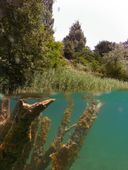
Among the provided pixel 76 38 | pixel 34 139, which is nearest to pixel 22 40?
pixel 34 139

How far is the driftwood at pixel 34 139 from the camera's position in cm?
160

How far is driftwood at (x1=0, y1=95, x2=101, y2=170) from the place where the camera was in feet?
5.26

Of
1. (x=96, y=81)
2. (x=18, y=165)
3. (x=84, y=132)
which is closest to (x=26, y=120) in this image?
(x=18, y=165)

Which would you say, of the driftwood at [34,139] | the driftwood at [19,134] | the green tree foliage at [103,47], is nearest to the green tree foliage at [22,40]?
the driftwood at [34,139]

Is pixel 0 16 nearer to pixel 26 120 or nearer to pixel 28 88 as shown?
pixel 28 88

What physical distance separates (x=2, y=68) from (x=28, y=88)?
2555 mm

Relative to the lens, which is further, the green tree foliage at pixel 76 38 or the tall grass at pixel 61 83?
the green tree foliage at pixel 76 38

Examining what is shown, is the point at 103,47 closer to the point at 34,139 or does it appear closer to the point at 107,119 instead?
the point at 107,119

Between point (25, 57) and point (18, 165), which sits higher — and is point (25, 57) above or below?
above

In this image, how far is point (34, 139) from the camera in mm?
2990

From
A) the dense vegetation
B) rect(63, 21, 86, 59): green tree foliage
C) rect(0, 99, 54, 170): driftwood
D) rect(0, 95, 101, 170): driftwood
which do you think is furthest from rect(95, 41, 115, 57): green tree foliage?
rect(0, 99, 54, 170): driftwood

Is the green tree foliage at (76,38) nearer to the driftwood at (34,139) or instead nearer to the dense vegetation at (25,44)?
the dense vegetation at (25,44)

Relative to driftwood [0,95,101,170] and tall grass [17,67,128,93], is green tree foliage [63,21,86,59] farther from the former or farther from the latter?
driftwood [0,95,101,170]

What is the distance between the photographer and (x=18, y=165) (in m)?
2.42
